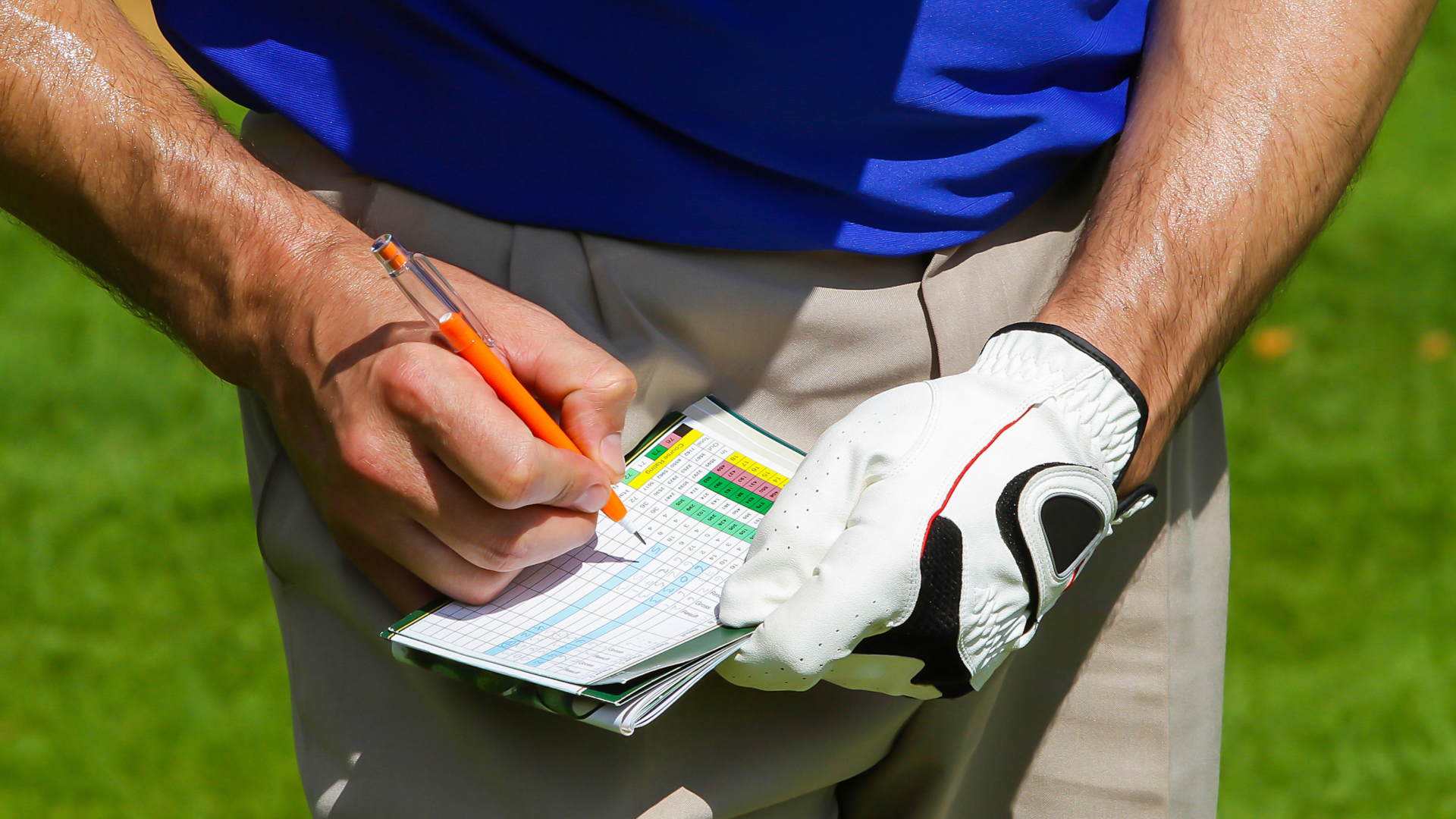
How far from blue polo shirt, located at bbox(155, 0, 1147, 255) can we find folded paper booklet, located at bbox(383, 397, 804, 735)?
0.20 meters

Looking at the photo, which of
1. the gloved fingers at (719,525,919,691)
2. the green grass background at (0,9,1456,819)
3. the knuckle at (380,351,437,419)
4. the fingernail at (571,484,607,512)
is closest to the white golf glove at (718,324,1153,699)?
the gloved fingers at (719,525,919,691)

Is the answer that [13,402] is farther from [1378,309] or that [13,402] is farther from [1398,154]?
[1398,154]

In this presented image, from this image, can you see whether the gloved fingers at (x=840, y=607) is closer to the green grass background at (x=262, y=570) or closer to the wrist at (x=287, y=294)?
the wrist at (x=287, y=294)

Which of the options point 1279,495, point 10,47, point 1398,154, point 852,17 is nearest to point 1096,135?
point 852,17

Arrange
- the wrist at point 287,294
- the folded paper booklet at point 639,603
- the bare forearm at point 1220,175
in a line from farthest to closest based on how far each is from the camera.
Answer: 1. the bare forearm at point 1220,175
2. the wrist at point 287,294
3. the folded paper booklet at point 639,603

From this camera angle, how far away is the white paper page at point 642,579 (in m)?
0.94

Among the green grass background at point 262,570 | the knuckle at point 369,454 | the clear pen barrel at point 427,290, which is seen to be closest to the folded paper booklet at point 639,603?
the knuckle at point 369,454

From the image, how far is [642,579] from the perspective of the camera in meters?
1.04

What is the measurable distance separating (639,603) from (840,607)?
18 cm

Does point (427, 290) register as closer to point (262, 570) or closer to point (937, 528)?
point (937, 528)

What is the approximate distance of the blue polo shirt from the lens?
1065 millimetres

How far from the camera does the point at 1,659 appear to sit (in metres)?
2.77

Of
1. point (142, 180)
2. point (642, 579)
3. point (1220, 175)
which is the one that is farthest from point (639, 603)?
point (1220, 175)

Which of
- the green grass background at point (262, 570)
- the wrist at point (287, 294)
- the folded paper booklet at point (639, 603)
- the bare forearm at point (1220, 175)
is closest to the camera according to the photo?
the folded paper booklet at point (639, 603)
